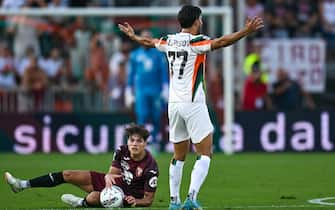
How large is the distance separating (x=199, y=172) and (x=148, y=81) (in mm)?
10490

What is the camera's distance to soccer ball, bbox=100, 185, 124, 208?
12906mm

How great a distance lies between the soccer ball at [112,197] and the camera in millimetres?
12906

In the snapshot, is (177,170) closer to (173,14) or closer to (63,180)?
(63,180)

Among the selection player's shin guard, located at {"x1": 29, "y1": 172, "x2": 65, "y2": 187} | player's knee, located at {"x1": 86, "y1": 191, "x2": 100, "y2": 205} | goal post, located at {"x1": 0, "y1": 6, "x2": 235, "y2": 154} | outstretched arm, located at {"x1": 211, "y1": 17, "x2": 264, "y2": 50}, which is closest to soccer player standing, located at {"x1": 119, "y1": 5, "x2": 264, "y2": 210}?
outstretched arm, located at {"x1": 211, "y1": 17, "x2": 264, "y2": 50}

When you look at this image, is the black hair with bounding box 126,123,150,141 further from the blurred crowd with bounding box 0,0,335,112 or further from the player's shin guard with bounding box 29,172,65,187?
the blurred crowd with bounding box 0,0,335,112

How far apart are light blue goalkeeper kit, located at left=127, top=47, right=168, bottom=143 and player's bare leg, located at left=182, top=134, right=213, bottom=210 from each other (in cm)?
994

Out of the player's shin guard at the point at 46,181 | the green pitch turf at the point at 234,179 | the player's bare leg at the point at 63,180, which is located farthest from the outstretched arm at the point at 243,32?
the player's shin guard at the point at 46,181

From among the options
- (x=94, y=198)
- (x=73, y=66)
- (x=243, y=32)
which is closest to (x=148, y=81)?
(x=73, y=66)

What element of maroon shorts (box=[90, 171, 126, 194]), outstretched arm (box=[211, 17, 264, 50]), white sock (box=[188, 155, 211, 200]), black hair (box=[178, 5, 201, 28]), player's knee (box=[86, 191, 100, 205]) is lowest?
player's knee (box=[86, 191, 100, 205])

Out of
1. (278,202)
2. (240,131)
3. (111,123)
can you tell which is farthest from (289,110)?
(278,202)

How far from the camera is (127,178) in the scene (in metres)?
13.1

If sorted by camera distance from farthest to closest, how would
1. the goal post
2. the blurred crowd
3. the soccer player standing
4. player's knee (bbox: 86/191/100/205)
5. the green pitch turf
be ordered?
the blurred crowd
the goal post
the green pitch turf
player's knee (bbox: 86/191/100/205)
the soccer player standing

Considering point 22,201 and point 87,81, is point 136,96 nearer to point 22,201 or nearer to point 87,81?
point 87,81

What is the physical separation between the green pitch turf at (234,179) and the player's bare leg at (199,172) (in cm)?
66
